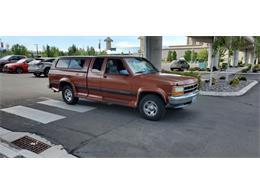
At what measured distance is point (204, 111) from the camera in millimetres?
6758

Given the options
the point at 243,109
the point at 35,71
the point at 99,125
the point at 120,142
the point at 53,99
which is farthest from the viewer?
the point at 35,71

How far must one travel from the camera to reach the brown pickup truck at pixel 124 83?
5566mm

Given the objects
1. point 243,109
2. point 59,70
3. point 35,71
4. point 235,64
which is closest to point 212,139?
point 243,109

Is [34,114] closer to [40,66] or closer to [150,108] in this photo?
[150,108]

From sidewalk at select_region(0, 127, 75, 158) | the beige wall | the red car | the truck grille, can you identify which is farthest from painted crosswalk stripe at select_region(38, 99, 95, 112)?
the beige wall

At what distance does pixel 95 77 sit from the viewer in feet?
22.2

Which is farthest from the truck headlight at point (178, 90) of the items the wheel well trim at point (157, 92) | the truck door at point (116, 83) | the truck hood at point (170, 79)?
the truck door at point (116, 83)

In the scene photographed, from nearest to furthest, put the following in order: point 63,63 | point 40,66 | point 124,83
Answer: point 124,83 < point 63,63 < point 40,66

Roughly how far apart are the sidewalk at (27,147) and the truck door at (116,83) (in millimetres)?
2471

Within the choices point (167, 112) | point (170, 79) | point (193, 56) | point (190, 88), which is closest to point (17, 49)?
point (167, 112)

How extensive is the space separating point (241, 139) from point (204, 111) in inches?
87.8

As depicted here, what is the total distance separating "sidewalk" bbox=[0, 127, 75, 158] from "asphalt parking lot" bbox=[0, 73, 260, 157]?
19cm

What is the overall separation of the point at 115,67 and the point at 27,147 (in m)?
3.29

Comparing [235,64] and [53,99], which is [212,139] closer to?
[53,99]
